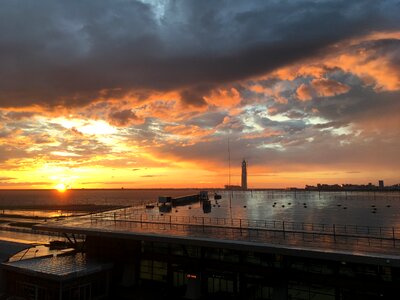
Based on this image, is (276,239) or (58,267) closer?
(276,239)

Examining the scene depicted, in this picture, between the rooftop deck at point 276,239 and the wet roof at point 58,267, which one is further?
the wet roof at point 58,267

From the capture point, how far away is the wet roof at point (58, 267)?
30.9 m

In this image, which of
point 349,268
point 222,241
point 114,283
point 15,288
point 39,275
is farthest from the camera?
point 114,283

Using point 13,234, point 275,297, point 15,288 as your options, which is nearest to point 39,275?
point 15,288

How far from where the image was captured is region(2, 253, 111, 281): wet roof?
30906mm

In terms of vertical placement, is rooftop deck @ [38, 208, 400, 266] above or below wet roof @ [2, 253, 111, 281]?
above

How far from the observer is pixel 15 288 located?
33.6 metres

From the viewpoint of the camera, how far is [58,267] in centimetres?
3297

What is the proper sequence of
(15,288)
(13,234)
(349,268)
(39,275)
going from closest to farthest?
(349,268) → (39,275) → (15,288) → (13,234)

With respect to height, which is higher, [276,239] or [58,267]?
[276,239]

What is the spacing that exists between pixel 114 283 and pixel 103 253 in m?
3.62

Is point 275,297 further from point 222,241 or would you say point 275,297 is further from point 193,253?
point 193,253

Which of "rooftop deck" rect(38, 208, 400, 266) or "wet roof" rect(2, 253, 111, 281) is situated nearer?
"rooftop deck" rect(38, 208, 400, 266)

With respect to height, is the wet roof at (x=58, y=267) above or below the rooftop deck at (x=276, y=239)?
below
